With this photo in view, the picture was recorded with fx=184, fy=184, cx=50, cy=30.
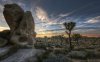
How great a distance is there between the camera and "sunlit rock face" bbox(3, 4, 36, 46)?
25641 millimetres

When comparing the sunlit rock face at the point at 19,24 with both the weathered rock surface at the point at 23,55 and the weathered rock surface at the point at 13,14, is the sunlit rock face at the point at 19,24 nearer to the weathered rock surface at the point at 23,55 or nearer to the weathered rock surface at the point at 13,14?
the weathered rock surface at the point at 13,14

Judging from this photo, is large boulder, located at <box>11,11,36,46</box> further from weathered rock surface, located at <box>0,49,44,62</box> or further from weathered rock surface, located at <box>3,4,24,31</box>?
weathered rock surface, located at <box>0,49,44,62</box>

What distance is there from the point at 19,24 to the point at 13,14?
170 cm

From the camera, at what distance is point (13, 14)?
2670 centimetres

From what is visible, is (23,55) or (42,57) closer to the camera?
(23,55)

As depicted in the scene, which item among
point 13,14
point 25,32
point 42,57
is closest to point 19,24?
point 25,32

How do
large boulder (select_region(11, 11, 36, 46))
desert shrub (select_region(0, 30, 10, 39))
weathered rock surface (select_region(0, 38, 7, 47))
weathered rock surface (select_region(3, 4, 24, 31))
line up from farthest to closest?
desert shrub (select_region(0, 30, 10, 39)) → weathered rock surface (select_region(3, 4, 24, 31)) → large boulder (select_region(11, 11, 36, 46)) → weathered rock surface (select_region(0, 38, 7, 47))

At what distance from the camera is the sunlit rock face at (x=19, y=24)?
1009 inches

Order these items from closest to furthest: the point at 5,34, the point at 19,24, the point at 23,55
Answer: the point at 23,55
the point at 19,24
the point at 5,34

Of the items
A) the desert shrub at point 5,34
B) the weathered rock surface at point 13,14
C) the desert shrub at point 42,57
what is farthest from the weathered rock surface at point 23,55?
the weathered rock surface at point 13,14

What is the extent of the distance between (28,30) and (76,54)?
10179mm

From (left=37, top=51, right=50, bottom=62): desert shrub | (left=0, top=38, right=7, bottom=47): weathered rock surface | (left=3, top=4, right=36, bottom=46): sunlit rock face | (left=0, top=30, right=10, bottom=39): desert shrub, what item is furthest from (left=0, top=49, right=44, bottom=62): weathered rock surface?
(left=0, top=30, right=10, bottom=39): desert shrub

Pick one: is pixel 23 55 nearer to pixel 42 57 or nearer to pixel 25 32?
pixel 42 57

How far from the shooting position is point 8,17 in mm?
27062
